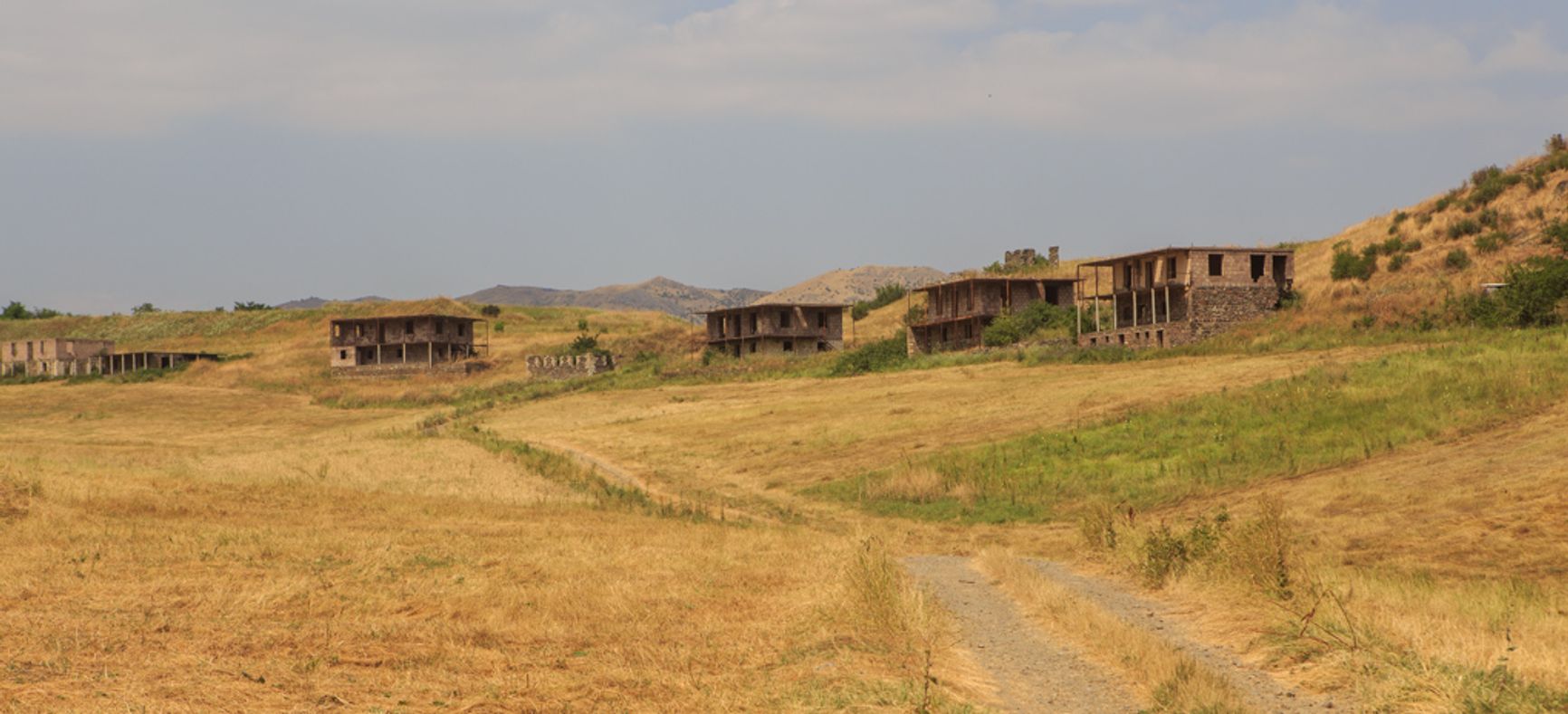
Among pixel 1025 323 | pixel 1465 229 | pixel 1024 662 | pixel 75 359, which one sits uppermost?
pixel 1465 229

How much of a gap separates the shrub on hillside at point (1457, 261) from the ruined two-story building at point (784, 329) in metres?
44.4

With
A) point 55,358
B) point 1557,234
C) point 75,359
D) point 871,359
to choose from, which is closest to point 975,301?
point 871,359

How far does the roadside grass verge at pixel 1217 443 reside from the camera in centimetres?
3556

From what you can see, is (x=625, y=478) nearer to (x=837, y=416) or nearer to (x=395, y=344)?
A: (x=837, y=416)

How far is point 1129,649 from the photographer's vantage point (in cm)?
1413

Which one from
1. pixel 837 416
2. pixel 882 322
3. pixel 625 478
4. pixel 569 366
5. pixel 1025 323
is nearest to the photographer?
pixel 625 478

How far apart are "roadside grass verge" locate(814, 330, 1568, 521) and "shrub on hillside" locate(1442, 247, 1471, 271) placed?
1299 inches

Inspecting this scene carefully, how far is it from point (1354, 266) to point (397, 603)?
255 ft

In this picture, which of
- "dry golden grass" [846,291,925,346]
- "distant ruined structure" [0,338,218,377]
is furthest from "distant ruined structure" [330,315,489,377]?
"dry golden grass" [846,291,925,346]

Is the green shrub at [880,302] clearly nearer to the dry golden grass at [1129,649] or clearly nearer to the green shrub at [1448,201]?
the green shrub at [1448,201]

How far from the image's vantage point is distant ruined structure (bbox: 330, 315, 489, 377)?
118375 millimetres

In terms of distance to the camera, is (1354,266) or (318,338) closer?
(1354,266)

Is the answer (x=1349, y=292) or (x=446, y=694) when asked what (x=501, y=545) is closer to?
(x=446, y=694)

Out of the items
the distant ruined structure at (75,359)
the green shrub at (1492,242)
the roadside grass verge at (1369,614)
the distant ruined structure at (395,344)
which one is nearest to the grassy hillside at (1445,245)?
the green shrub at (1492,242)
